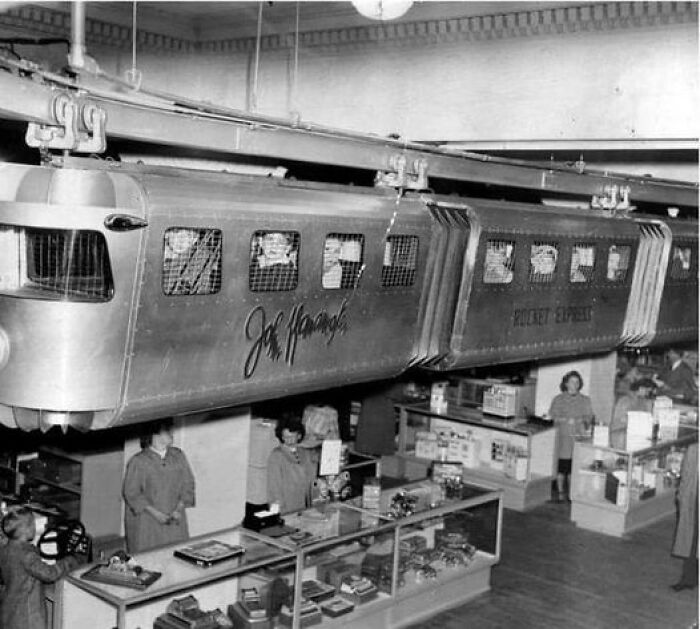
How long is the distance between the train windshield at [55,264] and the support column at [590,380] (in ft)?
42.0

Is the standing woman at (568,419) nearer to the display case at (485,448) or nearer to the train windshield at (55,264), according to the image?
the display case at (485,448)

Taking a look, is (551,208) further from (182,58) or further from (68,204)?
(68,204)

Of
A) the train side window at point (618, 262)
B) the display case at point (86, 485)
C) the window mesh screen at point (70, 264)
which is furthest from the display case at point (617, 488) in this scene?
the window mesh screen at point (70, 264)

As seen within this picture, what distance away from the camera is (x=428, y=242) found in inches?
306

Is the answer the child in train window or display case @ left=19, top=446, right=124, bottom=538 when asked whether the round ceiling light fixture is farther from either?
display case @ left=19, top=446, right=124, bottom=538

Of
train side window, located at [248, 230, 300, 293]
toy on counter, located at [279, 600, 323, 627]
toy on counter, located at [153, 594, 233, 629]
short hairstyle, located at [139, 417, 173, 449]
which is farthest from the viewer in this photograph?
short hairstyle, located at [139, 417, 173, 449]

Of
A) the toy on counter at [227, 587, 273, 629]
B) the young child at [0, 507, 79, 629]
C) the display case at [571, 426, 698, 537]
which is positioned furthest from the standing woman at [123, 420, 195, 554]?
the display case at [571, 426, 698, 537]

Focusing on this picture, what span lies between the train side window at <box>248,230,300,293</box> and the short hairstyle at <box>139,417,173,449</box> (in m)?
4.53

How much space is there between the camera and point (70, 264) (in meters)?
5.32

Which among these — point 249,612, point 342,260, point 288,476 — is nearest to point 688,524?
point 288,476

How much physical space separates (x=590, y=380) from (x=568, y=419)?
7.65 ft

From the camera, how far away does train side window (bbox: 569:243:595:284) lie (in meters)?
9.69

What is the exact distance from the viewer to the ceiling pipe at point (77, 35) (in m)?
4.72

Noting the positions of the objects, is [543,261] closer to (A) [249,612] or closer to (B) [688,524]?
(A) [249,612]
